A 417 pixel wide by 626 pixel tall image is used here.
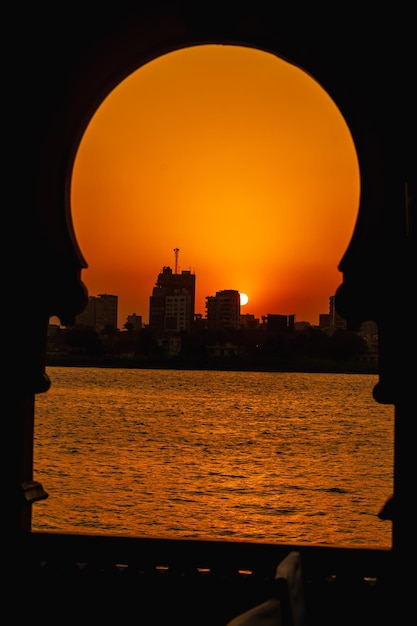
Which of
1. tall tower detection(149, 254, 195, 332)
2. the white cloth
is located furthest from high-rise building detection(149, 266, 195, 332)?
the white cloth

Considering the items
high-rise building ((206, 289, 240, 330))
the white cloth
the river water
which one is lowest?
the river water

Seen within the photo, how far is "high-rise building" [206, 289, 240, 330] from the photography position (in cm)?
6106

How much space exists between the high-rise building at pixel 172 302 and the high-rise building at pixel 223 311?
176 centimetres

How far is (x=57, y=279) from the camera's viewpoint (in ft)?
9.22

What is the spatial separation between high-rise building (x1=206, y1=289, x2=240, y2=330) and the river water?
684 cm

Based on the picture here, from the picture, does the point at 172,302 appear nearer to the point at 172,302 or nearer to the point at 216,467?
the point at 172,302

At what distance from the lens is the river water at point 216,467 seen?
27469 millimetres

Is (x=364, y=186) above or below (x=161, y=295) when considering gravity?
below

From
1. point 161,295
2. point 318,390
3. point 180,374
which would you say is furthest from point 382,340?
point 180,374

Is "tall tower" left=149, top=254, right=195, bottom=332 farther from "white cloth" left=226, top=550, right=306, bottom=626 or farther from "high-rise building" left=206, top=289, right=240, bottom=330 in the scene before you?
"white cloth" left=226, top=550, right=306, bottom=626

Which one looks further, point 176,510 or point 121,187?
point 121,187

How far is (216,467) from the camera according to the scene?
3988 cm

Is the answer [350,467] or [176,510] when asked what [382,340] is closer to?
[176,510]

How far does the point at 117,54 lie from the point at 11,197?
667 millimetres
